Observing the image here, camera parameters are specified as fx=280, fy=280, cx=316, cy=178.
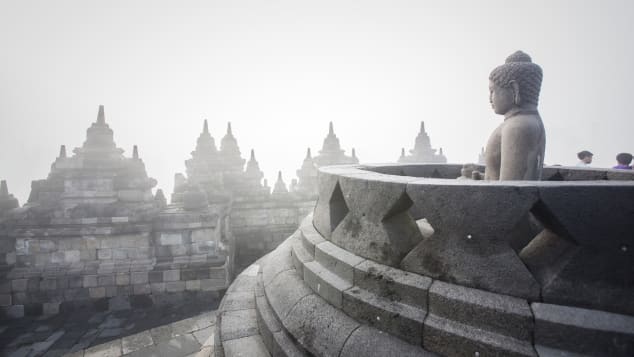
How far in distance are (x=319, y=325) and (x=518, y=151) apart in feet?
6.31

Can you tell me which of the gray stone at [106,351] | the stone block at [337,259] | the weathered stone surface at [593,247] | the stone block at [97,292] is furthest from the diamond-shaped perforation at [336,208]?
the stone block at [97,292]

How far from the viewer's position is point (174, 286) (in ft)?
25.5

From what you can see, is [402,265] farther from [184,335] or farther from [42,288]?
[42,288]

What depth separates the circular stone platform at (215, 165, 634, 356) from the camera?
1.26 meters

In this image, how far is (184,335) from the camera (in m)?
3.78

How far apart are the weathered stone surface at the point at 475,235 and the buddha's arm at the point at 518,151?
81 centimetres

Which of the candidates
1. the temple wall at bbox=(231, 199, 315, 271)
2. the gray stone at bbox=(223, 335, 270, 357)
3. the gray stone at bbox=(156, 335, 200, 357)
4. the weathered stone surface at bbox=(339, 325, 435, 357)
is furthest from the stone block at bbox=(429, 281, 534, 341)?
the temple wall at bbox=(231, 199, 315, 271)

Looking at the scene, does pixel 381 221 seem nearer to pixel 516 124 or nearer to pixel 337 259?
pixel 337 259

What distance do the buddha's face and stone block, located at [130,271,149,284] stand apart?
8806 mm

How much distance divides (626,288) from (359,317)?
128 centimetres

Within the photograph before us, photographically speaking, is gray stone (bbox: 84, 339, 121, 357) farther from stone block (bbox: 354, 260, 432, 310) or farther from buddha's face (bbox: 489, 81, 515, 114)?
buddha's face (bbox: 489, 81, 515, 114)

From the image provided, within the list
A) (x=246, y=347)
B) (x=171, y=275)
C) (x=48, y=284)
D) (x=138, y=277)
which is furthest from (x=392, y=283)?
(x=48, y=284)

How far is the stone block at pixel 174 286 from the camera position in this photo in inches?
305

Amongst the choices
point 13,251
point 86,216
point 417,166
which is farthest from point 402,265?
point 13,251
